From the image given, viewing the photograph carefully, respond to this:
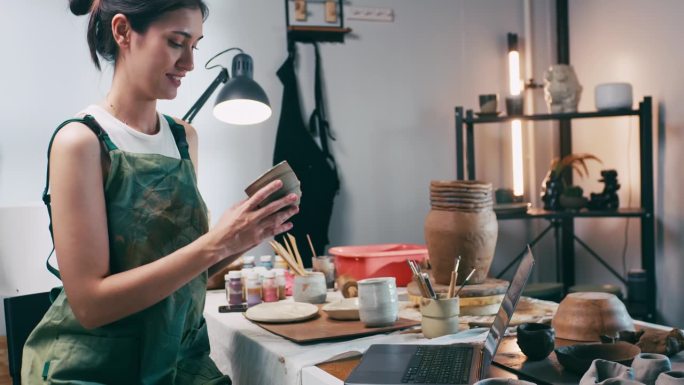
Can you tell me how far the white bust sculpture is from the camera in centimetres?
383

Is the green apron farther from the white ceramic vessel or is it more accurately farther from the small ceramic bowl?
the white ceramic vessel

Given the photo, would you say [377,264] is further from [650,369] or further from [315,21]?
[315,21]

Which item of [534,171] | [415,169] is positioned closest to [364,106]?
[415,169]

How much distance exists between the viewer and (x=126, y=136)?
4.84ft

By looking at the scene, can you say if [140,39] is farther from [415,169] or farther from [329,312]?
[415,169]

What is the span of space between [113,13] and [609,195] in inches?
121

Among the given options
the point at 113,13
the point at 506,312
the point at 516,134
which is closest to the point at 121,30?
the point at 113,13

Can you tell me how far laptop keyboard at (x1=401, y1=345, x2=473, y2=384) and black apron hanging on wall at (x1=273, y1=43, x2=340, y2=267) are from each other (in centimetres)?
241

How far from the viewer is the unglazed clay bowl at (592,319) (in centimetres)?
141

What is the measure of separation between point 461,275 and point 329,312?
37cm

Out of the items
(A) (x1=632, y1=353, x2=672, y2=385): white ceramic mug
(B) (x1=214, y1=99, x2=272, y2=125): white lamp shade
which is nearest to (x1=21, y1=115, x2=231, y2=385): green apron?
(A) (x1=632, y1=353, x2=672, y2=385): white ceramic mug

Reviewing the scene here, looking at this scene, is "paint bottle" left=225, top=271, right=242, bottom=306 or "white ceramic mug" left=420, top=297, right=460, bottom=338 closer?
"white ceramic mug" left=420, top=297, right=460, bottom=338

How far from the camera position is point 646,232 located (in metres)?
3.65

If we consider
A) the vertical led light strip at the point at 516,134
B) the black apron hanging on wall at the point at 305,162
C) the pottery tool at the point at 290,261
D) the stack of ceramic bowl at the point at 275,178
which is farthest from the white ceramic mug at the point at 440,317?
the vertical led light strip at the point at 516,134
